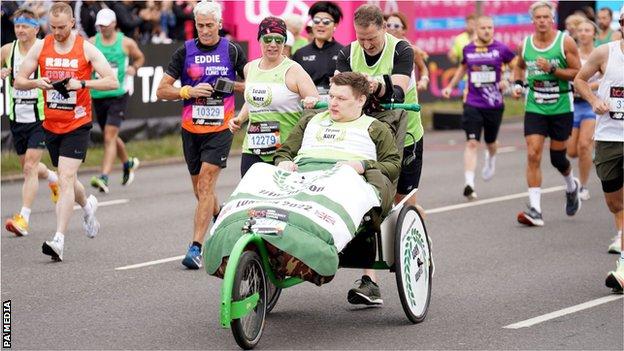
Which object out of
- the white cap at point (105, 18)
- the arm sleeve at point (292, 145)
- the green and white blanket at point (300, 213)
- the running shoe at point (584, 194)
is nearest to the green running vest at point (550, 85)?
the running shoe at point (584, 194)

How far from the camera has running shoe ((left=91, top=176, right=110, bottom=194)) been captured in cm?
1691

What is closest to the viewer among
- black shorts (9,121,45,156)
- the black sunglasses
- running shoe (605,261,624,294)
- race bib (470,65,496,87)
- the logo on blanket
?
the logo on blanket

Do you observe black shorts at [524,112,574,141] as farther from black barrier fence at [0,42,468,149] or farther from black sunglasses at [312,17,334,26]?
black barrier fence at [0,42,468,149]

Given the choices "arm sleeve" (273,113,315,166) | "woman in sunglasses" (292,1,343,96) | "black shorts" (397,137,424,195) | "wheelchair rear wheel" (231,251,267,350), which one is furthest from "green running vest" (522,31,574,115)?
"wheelchair rear wheel" (231,251,267,350)

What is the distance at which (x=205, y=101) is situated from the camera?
1152cm

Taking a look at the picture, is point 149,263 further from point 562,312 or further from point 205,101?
point 562,312

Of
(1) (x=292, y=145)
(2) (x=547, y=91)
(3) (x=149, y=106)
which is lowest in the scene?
(3) (x=149, y=106)

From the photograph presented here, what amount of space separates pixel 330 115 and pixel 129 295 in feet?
7.08

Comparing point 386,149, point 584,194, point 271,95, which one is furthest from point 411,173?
point 584,194

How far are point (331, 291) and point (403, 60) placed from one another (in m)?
1.80

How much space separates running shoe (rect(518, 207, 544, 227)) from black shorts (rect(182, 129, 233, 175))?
12.4 ft

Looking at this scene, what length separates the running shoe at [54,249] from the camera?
38.0 ft

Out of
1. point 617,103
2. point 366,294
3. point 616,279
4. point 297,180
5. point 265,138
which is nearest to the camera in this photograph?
point 297,180

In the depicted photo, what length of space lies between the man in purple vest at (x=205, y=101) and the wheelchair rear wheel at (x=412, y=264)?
255 cm
